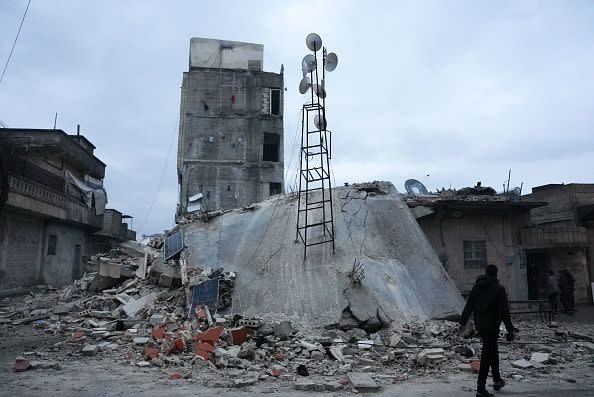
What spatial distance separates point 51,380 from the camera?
621 cm

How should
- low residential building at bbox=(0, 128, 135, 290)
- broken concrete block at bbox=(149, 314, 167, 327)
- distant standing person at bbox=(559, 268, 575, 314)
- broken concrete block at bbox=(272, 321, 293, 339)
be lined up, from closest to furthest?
broken concrete block at bbox=(272, 321, 293, 339), broken concrete block at bbox=(149, 314, 167, 327), distant standing person at bbox=(559, 268, 575, 314), low residential building at bbox=(0, 128, 135, 290)

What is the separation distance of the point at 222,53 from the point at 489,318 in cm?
3089

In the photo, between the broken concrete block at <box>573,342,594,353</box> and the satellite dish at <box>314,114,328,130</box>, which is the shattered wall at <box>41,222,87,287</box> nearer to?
the satellite dish at <box>314,114,328,130</box>

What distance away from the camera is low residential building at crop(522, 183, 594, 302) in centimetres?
1980

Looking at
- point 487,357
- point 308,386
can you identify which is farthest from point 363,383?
point 487,357

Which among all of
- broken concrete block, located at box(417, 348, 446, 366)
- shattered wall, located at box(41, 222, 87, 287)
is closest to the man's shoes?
broken concrete block, located at box(417, 348, 446, 366)

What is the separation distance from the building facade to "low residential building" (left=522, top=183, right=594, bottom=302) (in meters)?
1.77

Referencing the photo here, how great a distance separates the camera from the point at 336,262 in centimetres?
1049

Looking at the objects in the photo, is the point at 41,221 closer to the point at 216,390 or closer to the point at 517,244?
the point at 216,390

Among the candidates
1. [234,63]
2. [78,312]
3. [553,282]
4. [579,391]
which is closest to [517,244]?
[553,282]

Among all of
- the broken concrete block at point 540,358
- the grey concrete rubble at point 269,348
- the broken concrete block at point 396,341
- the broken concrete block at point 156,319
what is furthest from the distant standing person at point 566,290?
the broken concrete block at point 156,319

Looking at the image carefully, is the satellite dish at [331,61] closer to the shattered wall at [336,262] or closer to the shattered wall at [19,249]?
the shattered wall at [336,262]

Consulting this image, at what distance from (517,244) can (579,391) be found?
12.3 m

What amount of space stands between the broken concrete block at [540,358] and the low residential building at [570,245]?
11677 millimetres
